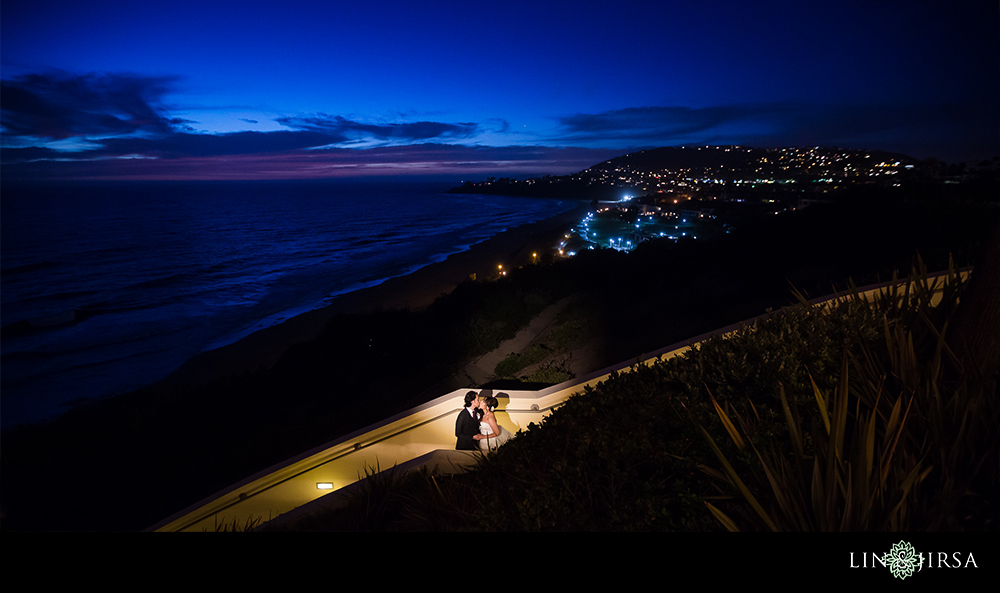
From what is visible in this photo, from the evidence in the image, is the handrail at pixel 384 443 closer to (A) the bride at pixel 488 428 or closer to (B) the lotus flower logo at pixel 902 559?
(A) the bride at pixel 488 428

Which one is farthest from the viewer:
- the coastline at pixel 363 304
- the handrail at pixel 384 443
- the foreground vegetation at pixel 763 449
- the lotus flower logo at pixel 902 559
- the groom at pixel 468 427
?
the coastline at pixel 363 304

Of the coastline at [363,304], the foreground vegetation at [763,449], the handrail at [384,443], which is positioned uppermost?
the foreground vegetation at [763,449]

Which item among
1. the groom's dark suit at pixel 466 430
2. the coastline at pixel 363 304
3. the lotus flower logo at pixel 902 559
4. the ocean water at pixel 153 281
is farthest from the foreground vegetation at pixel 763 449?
the ocean water at pixel 153 281

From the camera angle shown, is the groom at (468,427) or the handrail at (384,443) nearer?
Answer: the groom at (468,427)

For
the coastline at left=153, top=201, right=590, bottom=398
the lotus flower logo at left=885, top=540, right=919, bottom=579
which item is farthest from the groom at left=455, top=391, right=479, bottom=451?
the coastline at left=153, top=201, right=590, bottom=398

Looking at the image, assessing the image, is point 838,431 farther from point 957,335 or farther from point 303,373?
point 303,373

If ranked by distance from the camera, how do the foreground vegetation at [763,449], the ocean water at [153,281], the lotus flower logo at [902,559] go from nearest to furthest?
the lotus flower logo at [902,559] → the foreground vegetation at [763,449] → the ocean water at [153,281]

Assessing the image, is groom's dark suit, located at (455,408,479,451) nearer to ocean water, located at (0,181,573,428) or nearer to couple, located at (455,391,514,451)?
couple, located at (455,391,514,451)

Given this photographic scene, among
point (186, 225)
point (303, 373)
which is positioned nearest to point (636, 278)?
point (303, 373)
